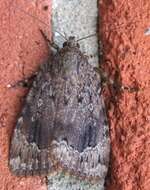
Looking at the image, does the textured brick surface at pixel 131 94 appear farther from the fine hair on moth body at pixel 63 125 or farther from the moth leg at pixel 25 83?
the moth leg at pixel 25 83

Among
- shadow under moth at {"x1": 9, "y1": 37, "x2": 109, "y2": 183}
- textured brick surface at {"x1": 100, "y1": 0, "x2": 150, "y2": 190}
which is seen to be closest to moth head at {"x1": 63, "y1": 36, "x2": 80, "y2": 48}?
shadow under moth at {"x1": 9, "y1": 37, "x2": 109, "y2": 183}

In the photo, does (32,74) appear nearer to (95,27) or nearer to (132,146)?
(95,27)

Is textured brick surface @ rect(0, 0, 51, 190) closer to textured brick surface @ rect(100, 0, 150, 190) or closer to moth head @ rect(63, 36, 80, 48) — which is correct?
moth head @ rect(63, 36, 80, 48)

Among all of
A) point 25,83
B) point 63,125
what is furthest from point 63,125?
point 25,83

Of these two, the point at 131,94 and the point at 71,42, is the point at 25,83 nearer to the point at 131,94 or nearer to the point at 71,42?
the point at 71,42

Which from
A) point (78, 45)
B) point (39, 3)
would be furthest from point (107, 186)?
point (39, 3)
